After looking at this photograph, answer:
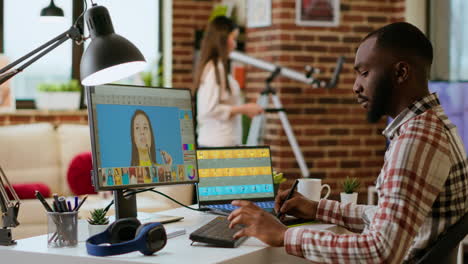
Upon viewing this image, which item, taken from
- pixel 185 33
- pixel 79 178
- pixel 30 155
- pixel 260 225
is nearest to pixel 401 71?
pixel 260 225

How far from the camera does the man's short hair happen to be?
1.83 m

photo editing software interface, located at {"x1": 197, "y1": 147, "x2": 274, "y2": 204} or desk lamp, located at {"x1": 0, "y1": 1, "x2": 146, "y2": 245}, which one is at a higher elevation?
desk lamp, located at {"x1": 0, "y1": 1, "x2": 146, "y2": 245}

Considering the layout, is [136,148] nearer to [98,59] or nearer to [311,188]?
[98,59]

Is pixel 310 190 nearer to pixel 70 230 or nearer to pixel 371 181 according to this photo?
pixel 70 230

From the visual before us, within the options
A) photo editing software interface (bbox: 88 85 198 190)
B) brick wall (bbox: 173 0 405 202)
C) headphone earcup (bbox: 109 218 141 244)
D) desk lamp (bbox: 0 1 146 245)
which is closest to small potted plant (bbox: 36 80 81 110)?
brick wall (bbox: 173 0 405 202)

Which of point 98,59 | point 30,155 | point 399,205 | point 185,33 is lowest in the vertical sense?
point 30,155

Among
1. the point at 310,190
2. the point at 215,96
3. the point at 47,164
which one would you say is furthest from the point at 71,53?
the point at 310,190

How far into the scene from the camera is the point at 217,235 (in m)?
1.98

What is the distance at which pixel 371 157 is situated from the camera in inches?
221

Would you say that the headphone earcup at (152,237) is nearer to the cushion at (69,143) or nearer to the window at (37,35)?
the cushion at (69,143)

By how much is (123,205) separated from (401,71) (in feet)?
2.97

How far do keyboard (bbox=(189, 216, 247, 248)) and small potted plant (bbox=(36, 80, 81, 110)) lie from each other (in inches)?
157

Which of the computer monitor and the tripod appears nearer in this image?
the computer monitor

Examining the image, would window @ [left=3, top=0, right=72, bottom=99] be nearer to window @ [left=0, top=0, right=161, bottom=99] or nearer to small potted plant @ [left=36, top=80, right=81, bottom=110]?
window @ [left=0, top=0, right=161, bottom=99]
